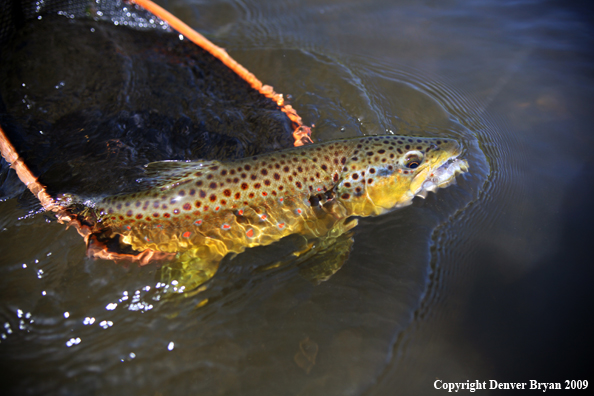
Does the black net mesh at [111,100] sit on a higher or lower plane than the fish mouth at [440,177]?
higher

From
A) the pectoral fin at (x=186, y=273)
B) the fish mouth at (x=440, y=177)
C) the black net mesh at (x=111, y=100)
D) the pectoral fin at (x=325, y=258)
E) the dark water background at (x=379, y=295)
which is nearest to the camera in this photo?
the dark water background at (x=379, y=295)

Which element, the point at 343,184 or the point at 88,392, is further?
the point at 343,184

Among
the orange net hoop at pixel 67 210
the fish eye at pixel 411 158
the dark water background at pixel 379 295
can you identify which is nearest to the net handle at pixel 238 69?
the orange net hoop at pixel 67 210

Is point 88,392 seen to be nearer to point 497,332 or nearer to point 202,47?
point 497,332

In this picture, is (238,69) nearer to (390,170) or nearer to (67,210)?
(390,170)

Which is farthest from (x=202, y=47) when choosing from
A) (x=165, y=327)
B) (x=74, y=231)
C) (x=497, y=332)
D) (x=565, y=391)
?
(x=565, y=391)

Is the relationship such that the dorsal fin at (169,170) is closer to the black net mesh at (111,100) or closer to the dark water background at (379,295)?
the black net mesh at (111,100)

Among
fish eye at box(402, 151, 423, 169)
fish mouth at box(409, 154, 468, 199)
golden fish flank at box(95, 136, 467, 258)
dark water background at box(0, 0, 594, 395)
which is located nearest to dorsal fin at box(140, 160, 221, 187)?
golden fish flank at box(95, 136, 467, 258)

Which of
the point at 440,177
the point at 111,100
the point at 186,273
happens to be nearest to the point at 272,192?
the point at 186,273
